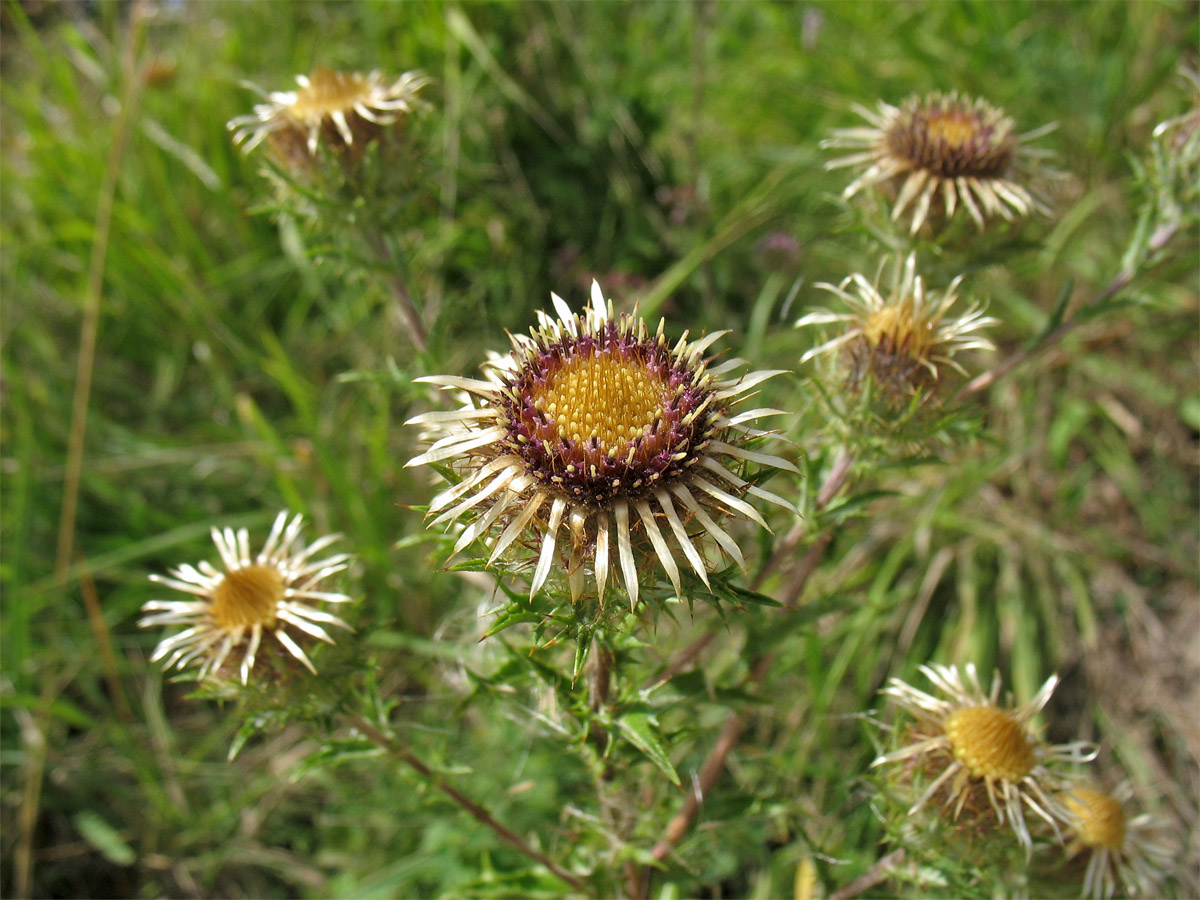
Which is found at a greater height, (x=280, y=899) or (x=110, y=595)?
(x=110, y=595)

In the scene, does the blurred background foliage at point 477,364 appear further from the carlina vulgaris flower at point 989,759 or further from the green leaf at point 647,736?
the green leaf at point 647,736

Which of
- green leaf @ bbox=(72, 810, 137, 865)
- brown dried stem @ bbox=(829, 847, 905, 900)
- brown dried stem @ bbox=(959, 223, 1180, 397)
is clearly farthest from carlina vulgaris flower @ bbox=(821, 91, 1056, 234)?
green leaf @ bbox=(72, 810, 137, 865)

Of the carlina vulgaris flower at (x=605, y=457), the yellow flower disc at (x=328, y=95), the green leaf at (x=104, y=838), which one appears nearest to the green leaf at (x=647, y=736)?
the carlina vulgaris flower at (x=605, y=457)

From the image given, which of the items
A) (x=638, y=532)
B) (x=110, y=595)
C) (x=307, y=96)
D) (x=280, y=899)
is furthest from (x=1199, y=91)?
(x=110, y=595)

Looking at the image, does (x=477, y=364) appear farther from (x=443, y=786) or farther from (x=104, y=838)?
(x=104, y=838)

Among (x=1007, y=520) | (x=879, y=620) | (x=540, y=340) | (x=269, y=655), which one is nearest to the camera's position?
(x=540, y=340)

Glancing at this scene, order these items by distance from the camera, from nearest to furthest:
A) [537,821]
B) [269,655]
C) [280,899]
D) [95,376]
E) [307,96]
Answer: [269,655], [307,96], [537,821], [280,899], [95,376]

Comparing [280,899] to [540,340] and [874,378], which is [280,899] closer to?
[540,340]
